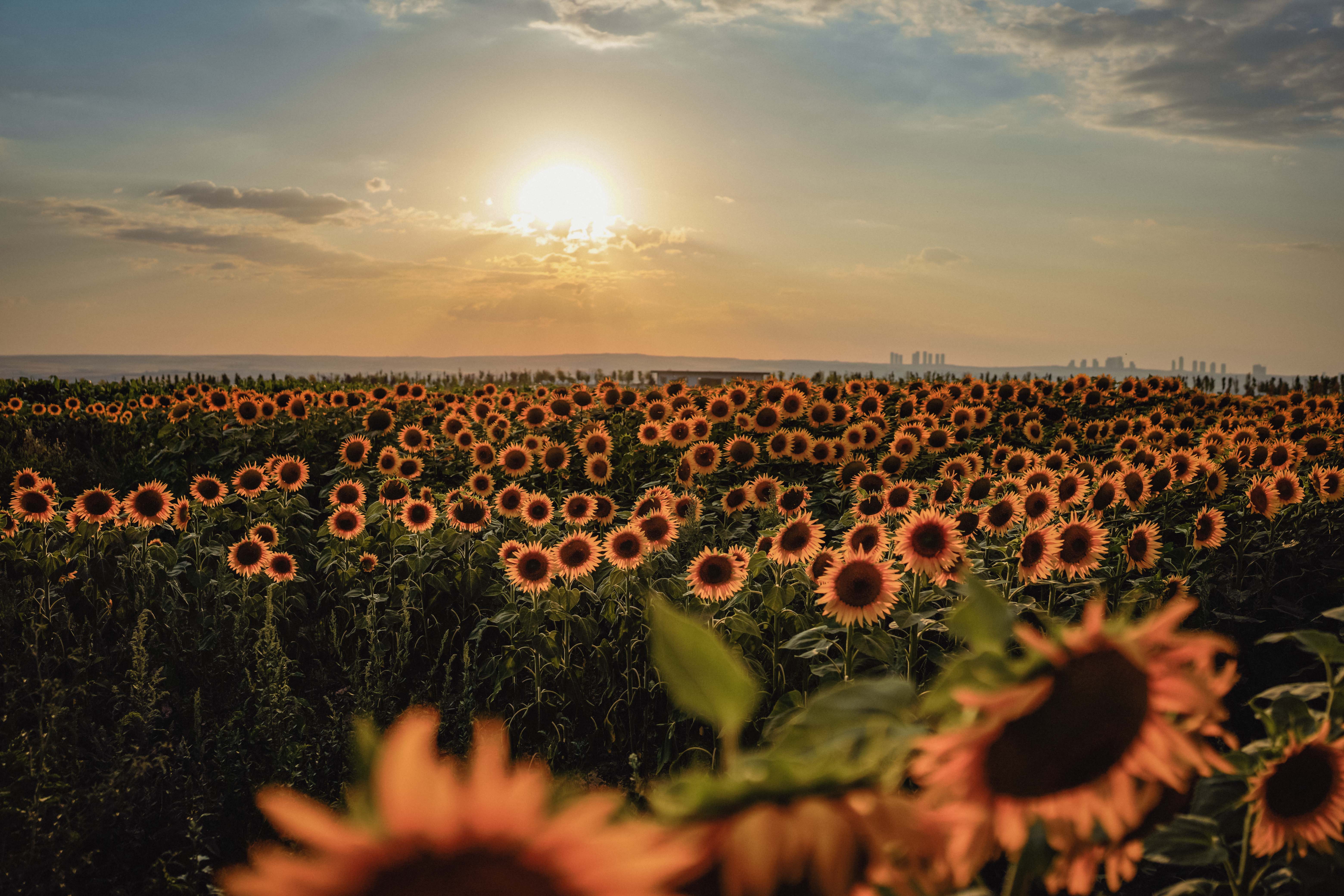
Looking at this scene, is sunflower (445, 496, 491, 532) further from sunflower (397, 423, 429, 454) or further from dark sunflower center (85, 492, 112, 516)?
sunflower (397, 423, 429, 454)

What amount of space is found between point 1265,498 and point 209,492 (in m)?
7.53

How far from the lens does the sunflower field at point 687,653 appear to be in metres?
0.51

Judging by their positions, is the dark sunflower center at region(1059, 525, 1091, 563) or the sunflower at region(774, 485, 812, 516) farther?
the sunflower at region(774, 485, 812, 516)

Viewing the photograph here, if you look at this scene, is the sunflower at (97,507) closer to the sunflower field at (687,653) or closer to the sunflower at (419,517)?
the sunflower field at (687,653)

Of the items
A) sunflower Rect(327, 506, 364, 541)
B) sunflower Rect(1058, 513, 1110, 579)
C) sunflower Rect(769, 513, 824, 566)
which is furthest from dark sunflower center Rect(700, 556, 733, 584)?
sunflower Rect(327, 506, 364, 541)

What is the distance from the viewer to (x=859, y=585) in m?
3.24

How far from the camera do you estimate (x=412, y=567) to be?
542 cm

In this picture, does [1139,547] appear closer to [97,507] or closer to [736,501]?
[736,501]

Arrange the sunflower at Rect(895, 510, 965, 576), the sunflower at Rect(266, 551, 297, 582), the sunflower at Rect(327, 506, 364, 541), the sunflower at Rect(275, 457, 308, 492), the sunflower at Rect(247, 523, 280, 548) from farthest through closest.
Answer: the sunflower at Rect(275, 457, 308, 492), the sunflower at Rect(327, 506, 364, 541), the sunflower at Rect(247, 523, 280, 548), the sunflower at Rect(266, 551, 297, 582), the sunflower at Rect(895, 510, 965, 576)

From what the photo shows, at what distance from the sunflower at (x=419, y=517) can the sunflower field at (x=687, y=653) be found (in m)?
0.03

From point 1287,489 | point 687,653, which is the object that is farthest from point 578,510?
point 687,653

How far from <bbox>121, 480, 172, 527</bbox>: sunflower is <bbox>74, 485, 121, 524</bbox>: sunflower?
0.07 m

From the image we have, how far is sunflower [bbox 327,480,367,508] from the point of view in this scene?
6297 mm

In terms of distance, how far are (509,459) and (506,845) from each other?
782 centimetres
